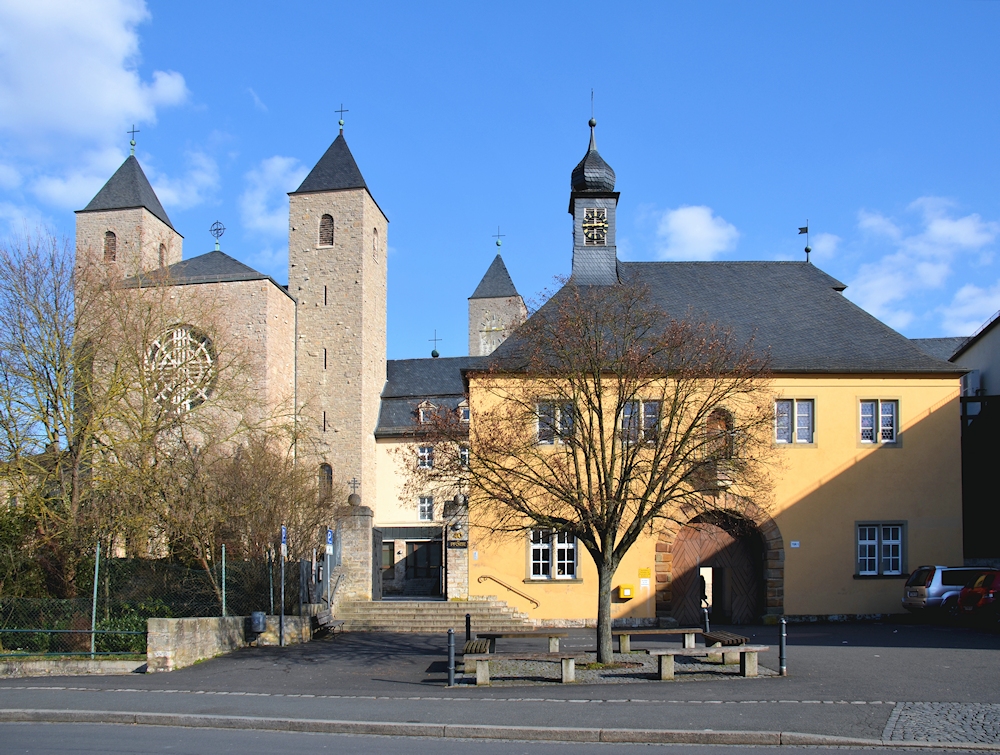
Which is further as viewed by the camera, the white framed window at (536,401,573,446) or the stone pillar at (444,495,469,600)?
the stone pillar at (444,495,469,600)

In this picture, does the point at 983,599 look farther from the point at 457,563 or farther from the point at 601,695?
the point at 457,563

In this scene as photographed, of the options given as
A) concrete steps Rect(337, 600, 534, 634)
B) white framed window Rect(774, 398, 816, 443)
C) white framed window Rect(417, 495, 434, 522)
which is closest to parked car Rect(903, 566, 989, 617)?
white framed window Rect(774, 398, 816, 443)

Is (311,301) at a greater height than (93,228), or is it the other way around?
(93,228)

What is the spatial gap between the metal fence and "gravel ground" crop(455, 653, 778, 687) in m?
5.82

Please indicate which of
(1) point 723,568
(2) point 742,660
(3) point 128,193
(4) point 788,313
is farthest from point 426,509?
(2) point 742,660

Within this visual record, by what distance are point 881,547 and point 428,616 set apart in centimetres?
1166

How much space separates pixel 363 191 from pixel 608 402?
2945cm

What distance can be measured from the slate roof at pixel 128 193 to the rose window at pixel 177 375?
2725cm

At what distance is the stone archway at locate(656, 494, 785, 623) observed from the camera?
2366cm

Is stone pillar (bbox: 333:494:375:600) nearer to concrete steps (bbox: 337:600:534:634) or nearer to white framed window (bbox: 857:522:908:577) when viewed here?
concrete steps (bbox: 337:600:534:634)

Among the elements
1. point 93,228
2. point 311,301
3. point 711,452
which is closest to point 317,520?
point 711,452

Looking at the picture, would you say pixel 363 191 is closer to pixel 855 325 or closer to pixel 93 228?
pixel 93 228

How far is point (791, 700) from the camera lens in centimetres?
1134

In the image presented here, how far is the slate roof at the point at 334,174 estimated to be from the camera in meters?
46.5
